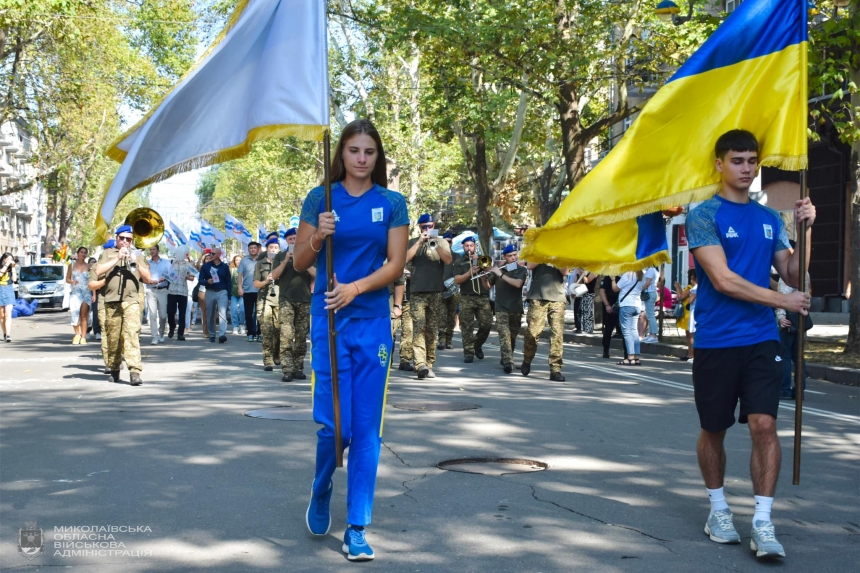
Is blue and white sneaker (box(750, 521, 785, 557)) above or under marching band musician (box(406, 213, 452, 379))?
under

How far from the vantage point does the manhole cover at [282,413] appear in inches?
384

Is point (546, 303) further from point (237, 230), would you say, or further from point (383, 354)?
point (237, 230)

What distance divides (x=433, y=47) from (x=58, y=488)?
67.4ft

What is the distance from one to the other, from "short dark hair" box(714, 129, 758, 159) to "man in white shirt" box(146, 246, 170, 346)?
54.2 ft

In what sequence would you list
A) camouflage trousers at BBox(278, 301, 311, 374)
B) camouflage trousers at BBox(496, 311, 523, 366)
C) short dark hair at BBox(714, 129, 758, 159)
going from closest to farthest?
short dark hair at BBox(714, 129, 758, 159), camouflage trousers at BBox(278, 301, 311, 374), camouflage trousers at BBox(496, 311, 523, 366)

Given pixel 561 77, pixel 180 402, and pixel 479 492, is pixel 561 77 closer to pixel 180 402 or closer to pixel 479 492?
pixel 180 402

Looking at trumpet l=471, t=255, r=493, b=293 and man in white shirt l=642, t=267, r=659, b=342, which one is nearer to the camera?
trumpet l=471, t=255, r=493, b=293

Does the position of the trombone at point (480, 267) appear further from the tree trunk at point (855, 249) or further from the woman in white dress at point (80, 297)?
the woman in white dress at point (80, 297)

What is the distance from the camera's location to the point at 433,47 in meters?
25.9

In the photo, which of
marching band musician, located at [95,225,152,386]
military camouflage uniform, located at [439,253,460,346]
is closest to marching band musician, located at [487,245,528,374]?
military camouflage uniform, located at [439,253,460,346]

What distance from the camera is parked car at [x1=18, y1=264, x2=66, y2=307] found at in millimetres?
43812

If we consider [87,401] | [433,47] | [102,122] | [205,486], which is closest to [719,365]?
[205,486]

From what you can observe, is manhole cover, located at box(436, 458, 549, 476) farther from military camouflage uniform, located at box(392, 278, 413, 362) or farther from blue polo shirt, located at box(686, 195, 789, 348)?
military camouflage uniform, located at box(392, 278, 413, 362)

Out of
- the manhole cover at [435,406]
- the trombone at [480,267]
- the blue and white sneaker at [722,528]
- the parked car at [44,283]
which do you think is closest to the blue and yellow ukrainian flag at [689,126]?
the blue and white sneaker at [722,528]
